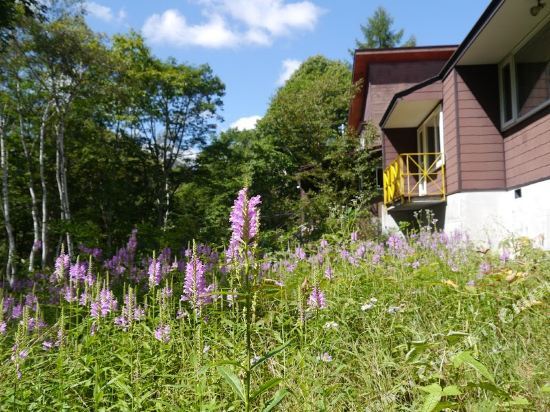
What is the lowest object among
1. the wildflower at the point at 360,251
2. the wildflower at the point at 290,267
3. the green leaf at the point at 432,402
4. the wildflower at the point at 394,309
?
the green leaf at the point at 432,402

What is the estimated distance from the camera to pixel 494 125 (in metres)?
9.21

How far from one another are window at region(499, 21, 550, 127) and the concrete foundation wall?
4.94 ft

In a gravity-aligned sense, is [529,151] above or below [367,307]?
above

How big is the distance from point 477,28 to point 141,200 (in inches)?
610

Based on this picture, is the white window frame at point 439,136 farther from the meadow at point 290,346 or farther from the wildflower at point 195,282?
the wildflower at point 195,282

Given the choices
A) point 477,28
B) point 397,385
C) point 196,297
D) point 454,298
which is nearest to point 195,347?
point 196,297

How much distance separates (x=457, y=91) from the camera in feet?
31.2

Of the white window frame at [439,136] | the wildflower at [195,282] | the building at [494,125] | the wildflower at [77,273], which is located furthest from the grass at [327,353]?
the white window frame at [439,136]

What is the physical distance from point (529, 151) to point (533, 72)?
56.0 inches

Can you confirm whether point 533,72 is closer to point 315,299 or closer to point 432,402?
point 315,299

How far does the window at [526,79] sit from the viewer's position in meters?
7.32

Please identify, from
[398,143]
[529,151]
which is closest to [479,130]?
[529,151]

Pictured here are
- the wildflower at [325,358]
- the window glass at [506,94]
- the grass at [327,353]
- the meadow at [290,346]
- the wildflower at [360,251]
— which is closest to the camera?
the meadow at [290,346]

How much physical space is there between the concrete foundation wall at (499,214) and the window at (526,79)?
4.94 feet
